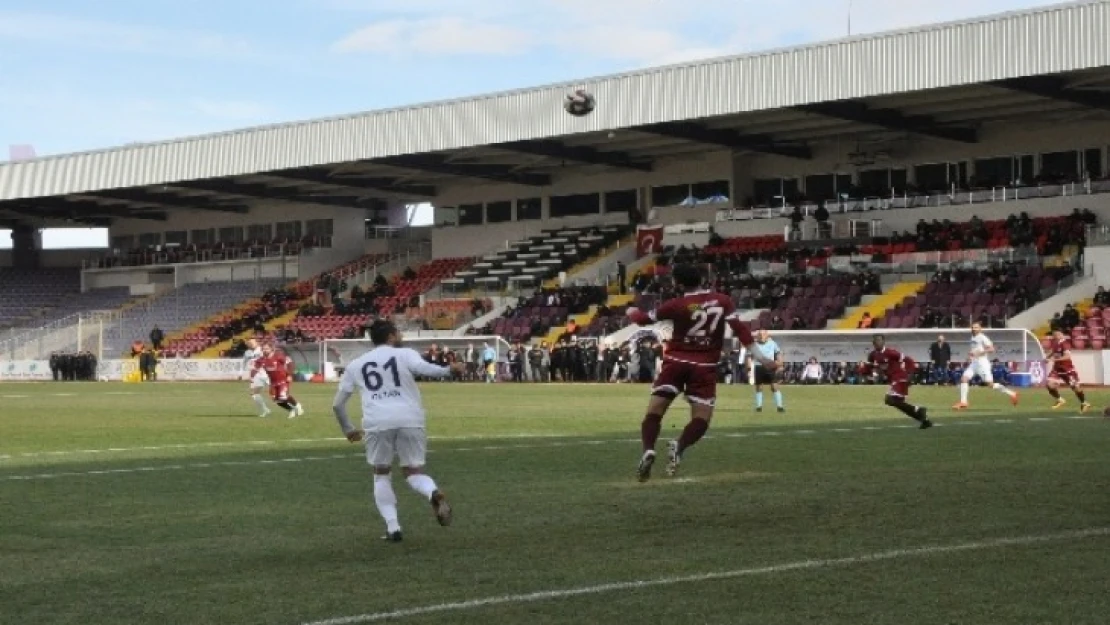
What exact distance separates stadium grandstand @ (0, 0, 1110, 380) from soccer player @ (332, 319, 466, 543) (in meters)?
38.5

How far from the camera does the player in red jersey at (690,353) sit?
16000 mm

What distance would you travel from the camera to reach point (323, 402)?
1554 inches

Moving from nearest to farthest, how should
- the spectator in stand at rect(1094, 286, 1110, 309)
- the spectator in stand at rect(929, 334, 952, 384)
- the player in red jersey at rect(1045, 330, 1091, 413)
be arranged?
the player in red jersey at rect(1045, 330, 1091, 413)
the spectator in stand at rect(929, 334, 952, 384)
the spectator in stand at rect(1094, 286, 1110, 309)

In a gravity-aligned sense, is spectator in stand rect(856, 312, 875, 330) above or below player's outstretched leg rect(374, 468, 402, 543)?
above

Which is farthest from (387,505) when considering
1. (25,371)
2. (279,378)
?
(25,371)

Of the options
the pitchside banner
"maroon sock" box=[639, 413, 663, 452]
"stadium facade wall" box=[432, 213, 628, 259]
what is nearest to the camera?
"maroon sock" box=[639, 413, 663, 452]

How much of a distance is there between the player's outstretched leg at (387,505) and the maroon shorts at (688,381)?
4768 millimetres

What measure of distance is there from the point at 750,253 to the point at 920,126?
7847 millimetres

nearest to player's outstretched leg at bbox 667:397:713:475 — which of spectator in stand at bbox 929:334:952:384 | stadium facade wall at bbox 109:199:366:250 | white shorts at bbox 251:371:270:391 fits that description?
white shorts at bbox 251:371:270:391

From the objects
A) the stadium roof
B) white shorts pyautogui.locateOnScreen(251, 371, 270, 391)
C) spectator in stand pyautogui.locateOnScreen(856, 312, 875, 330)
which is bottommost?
white shorts pyautogui.locateOnScreen(251, 371, 270, 391)

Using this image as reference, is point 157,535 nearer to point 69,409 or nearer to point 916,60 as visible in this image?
point 69,409

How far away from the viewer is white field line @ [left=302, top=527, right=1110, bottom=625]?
875 cm

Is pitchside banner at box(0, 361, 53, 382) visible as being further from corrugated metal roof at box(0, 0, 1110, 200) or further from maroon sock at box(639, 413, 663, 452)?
maroon sock at box(639, 413, 663, 452)

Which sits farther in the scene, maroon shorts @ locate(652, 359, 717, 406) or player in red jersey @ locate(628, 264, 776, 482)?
maroon shorts @ locate(652, 359, 717, 406)
